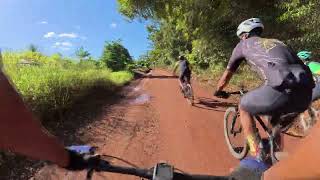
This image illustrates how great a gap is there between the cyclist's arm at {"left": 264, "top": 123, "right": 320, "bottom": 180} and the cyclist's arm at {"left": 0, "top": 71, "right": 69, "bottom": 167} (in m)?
A: 0.60

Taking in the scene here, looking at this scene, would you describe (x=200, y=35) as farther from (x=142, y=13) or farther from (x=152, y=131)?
(x=152, y=131)

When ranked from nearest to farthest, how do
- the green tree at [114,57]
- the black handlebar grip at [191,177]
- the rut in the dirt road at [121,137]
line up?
the black handlebar grip at [191,177] → the rut in the dirt road at [121,137] → the green tree at [114,57]

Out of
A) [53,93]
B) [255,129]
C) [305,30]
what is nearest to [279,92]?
[255,129]

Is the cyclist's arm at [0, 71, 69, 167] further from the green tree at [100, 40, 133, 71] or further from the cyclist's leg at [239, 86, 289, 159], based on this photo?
the green tree at [100, 40, 133, 71]

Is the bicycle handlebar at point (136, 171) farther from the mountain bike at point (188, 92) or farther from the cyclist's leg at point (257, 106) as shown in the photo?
the mountain bike at point (188, 92)

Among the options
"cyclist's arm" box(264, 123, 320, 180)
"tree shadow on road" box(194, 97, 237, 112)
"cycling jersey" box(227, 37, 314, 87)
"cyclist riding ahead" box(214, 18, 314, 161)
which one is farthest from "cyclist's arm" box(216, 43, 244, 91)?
"tree shadow on road" box(194, 97, 237, 112)

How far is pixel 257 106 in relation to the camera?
4.84m

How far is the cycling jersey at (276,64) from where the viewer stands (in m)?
4.49

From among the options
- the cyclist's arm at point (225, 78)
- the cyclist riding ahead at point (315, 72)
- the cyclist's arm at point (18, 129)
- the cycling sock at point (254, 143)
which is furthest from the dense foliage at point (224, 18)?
Result: the cyclist's arm at point (18, 129)

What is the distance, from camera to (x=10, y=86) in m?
1.05

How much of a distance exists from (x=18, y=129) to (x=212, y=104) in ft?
45.0

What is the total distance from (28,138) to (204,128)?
362 inches

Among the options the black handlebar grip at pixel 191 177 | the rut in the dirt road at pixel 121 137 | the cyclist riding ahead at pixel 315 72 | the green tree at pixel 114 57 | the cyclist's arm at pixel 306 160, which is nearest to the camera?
the cyclist's arm at pixel 306 160

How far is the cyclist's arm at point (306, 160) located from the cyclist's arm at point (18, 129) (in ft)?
1.97
